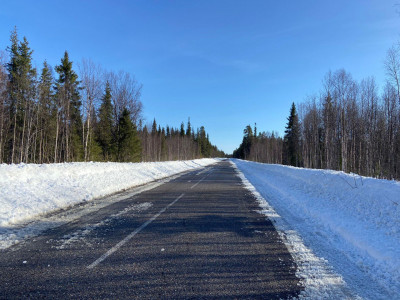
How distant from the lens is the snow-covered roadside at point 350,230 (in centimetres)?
333

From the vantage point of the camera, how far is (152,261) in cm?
378

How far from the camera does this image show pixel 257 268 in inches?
142

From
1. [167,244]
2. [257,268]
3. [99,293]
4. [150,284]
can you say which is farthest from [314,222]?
[99,293]

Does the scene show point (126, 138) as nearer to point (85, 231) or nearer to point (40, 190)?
point (40, 190)

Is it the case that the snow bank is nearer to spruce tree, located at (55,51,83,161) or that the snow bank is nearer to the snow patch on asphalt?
the snow patch on asphalt

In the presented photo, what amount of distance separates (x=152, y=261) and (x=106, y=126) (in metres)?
41.2

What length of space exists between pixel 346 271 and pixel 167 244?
3.12m

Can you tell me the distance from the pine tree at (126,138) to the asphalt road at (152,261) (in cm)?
3176

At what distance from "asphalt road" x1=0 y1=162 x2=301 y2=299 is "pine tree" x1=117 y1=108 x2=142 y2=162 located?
31757mm

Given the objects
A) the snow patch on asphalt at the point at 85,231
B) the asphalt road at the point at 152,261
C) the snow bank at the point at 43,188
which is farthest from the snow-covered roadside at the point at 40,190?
the asphalt road at the point at 152,261

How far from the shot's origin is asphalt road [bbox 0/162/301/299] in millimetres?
2945

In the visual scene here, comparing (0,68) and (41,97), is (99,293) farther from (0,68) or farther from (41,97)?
(41,97)

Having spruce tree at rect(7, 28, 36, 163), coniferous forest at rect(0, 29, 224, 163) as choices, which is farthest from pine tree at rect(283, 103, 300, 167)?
spruce tree at rect(7, 28, 36, 163)

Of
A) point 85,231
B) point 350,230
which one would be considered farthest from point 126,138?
point 350,230
